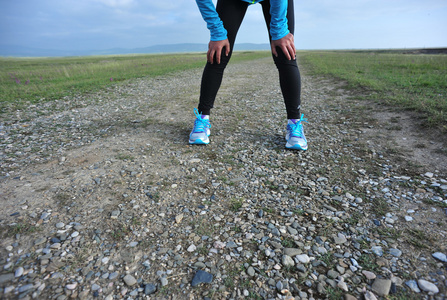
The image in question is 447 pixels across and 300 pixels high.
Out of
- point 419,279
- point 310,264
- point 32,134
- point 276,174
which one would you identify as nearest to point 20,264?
point 310,264

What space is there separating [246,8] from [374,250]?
3517 mm

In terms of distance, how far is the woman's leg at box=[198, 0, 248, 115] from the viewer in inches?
133

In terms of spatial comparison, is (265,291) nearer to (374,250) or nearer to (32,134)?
(374,250)

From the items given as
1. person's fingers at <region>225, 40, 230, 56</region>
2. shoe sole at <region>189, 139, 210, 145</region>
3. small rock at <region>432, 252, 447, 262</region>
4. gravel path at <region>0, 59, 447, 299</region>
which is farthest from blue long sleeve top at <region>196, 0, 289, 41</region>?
small rock at <region>432, 252, 447, 262</region>

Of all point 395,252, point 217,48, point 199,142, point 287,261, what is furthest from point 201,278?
point 217,48

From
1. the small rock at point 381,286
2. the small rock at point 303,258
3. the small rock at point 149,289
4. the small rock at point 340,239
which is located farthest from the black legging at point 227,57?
the small rock at point 149,289

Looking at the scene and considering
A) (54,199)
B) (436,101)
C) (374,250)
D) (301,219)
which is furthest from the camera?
(436,101)

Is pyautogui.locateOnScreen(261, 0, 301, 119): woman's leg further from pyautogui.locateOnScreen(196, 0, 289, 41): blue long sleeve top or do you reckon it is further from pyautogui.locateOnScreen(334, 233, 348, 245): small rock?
pyautogui.locateOnScreen(334, 233, 348, 245): small rock

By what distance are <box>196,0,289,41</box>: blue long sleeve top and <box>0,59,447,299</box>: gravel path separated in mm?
1663

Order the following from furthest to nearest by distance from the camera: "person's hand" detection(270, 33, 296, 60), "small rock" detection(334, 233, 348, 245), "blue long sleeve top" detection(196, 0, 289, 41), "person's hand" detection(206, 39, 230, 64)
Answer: "person's hand" detection(206, 39, 230, 64), "person's hand" detection(270, 33, 296, 60), "blue long sleeve top" detection(196, 0, 289, 41), "small rock" detection(334, 233, 348, 245)

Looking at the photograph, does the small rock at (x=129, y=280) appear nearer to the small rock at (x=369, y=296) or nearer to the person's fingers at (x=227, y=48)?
the small rock at (x=369, y=296)

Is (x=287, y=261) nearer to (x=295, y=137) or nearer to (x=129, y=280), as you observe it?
(x=129, y=280)

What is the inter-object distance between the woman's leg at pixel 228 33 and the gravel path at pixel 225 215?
2.58ft

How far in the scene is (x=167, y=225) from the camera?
2098 millimetres
